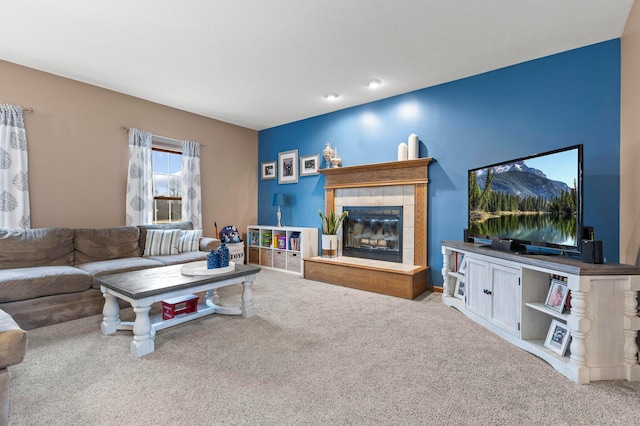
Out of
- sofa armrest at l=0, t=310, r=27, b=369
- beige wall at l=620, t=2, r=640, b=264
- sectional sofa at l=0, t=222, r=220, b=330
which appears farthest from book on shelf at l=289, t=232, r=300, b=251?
beige wall at l=620, t=2, r=640, b=264

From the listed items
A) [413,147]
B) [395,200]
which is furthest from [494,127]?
[395,200]

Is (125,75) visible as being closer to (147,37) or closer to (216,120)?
(147,37)

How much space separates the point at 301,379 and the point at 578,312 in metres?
1.73

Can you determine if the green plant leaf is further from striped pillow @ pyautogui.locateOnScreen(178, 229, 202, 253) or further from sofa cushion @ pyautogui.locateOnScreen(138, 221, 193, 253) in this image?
sofa cushion @ pyautogui.locateOnScreen(138, 221, 193, 253)

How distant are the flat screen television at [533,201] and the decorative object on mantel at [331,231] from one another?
6.15 ft

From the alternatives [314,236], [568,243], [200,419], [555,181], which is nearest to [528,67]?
[555,181]

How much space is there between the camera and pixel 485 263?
105 inches

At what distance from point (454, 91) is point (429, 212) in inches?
58.9

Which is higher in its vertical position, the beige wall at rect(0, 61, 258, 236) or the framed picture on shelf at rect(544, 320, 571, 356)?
the beige wall at rect(0, 61, 258, 236)

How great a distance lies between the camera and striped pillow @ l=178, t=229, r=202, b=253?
13.4ft

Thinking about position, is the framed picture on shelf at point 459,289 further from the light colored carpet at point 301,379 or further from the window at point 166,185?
the window at point 166,185

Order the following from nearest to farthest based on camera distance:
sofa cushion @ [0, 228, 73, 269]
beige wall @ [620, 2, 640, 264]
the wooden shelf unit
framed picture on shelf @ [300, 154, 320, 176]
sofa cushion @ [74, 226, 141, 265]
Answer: beige wall @ [620, 2, 640, 264], sofa cushion @ [0, 228, 73, 269], sofa cushion @ [74, 226, 141, 265], the wooden shelf unit, framed picture on shelf @ [300, 154, 320, 176]

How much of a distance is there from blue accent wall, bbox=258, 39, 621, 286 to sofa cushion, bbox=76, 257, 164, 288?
2571 mm

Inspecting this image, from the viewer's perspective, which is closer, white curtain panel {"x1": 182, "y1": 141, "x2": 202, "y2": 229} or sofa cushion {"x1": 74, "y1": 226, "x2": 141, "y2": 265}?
sofa cushion {"x1": 74, "y1": 226, "x2": 141, "y2": 265}
